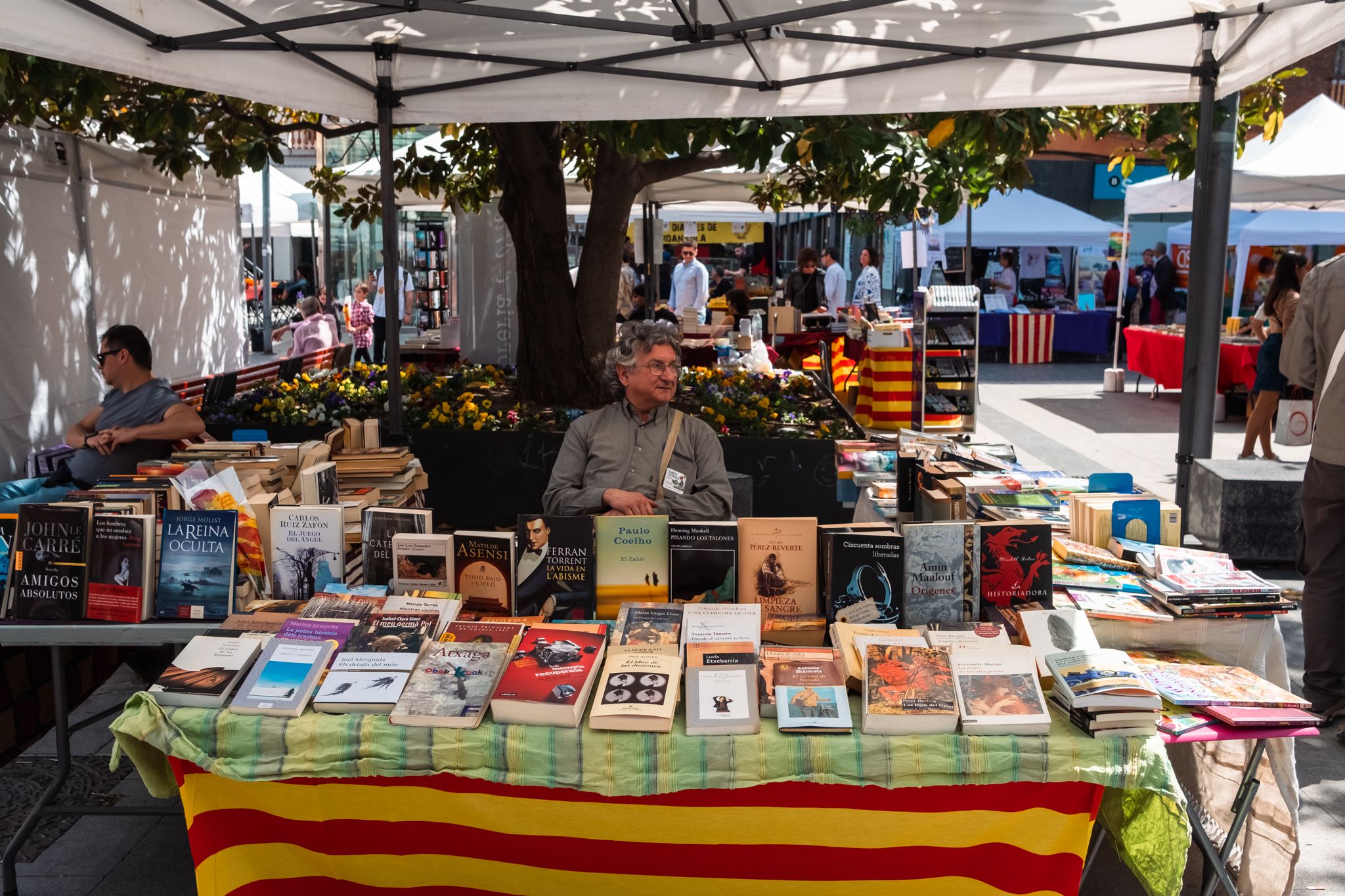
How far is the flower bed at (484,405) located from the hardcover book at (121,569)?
3.92 metres

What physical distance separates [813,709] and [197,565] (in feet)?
6.24

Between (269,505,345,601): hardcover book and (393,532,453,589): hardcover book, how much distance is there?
0.27m

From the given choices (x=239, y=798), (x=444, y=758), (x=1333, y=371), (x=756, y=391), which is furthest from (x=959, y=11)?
(x=756, y=391)

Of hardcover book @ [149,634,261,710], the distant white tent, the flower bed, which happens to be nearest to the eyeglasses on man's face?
hardcover book @ [149,634,261,710]

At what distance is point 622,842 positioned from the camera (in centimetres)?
269

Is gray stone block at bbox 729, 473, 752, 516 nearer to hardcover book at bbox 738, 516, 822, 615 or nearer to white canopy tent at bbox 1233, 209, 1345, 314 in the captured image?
hardcover book at bbox 738, 516, 822, 615

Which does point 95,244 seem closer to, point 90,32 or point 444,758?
point 90,32

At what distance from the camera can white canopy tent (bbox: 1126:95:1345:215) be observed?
10945 millimetres

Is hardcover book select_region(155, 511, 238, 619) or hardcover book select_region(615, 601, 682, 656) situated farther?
hardcover book select_region(155, 511, 238, 619)

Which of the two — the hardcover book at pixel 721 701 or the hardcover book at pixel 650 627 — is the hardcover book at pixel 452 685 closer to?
the hardcover book at pixel 650 627

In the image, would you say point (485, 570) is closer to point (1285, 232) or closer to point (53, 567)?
point (53, 567)

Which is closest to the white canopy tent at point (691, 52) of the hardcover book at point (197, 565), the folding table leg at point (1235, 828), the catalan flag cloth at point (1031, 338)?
the hardcover book at point (197, 565)

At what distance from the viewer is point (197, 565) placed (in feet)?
10.9

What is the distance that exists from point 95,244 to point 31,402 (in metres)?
1.84
